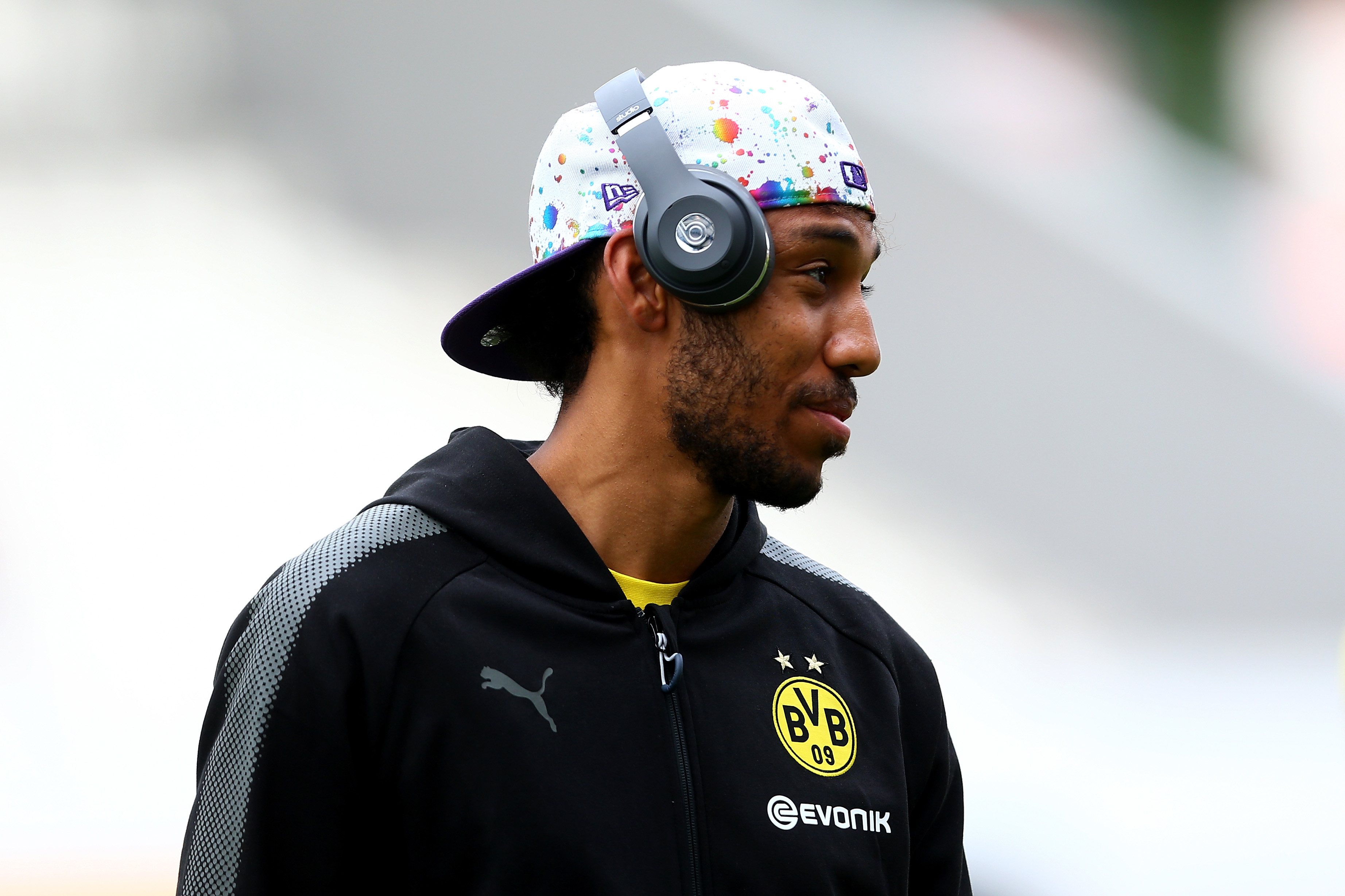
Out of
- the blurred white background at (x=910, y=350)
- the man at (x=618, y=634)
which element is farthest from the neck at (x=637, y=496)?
Answer: the blurred white background at (x=910, y=350)

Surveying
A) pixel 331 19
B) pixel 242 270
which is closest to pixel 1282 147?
pixel 331 19

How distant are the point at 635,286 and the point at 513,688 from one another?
0.38m

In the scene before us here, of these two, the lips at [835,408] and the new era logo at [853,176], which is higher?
the new era logo at [853,176]

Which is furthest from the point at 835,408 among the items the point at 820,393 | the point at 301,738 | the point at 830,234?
the point at 301,738

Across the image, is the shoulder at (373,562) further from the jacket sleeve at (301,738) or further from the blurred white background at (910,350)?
the blurred white background at (910,350)

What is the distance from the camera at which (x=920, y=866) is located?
4.01 feet

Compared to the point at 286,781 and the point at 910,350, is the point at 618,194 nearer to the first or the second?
the point at 286,781

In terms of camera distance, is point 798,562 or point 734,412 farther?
point 798,562

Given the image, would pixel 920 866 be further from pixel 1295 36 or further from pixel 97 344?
pixel 1295 36

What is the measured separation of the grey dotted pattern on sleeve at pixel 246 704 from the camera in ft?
3.04

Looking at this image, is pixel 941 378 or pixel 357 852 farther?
pixel 941 378

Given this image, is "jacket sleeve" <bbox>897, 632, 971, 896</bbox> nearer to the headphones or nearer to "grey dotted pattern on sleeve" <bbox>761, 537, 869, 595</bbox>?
"grey dotted pattern on sleeve" <bbox>761, 537, 869, 595</bbox>

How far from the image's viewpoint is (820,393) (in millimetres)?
1092

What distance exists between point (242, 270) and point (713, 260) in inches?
90.9
